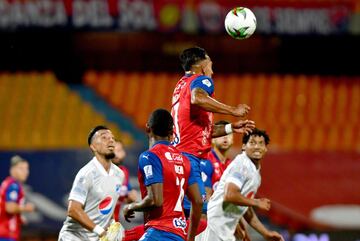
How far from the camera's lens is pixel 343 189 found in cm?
1600

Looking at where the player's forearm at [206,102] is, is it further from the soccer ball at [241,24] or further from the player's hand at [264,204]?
the soccer ball at [241,24]

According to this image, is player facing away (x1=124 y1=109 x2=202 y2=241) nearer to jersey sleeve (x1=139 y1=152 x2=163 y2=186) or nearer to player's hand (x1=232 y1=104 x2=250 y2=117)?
jersey sleeve (x1=139 y1=152 x2=163 y2=186)

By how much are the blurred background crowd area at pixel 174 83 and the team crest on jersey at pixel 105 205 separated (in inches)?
253

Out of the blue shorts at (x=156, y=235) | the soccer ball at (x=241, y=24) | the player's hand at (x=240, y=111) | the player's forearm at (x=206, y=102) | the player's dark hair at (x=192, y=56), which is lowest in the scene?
the blue shorts at (x=156, y=235)

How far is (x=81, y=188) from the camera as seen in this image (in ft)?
27.6

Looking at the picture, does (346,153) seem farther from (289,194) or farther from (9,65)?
(9,65)

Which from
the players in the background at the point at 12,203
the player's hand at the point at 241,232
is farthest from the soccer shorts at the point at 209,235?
the players in the background at the point at 12,203

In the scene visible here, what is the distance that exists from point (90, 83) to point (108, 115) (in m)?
1.28

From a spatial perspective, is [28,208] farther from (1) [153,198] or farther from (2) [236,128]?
(1) [153,198]

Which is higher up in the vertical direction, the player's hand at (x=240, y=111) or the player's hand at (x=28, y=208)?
the player's hand at (x=240, y=111)

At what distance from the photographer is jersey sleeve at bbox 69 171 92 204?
834 centimetres

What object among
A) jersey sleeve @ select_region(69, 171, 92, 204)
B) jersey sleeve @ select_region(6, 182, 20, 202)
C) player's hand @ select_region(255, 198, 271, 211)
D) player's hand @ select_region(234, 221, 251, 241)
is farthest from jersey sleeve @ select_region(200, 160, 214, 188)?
jersey sleeve @ select_region(6, 182, 20, 202)

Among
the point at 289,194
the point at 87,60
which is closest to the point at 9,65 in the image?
the point at 87,60

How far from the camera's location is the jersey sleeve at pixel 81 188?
8.34 meters
